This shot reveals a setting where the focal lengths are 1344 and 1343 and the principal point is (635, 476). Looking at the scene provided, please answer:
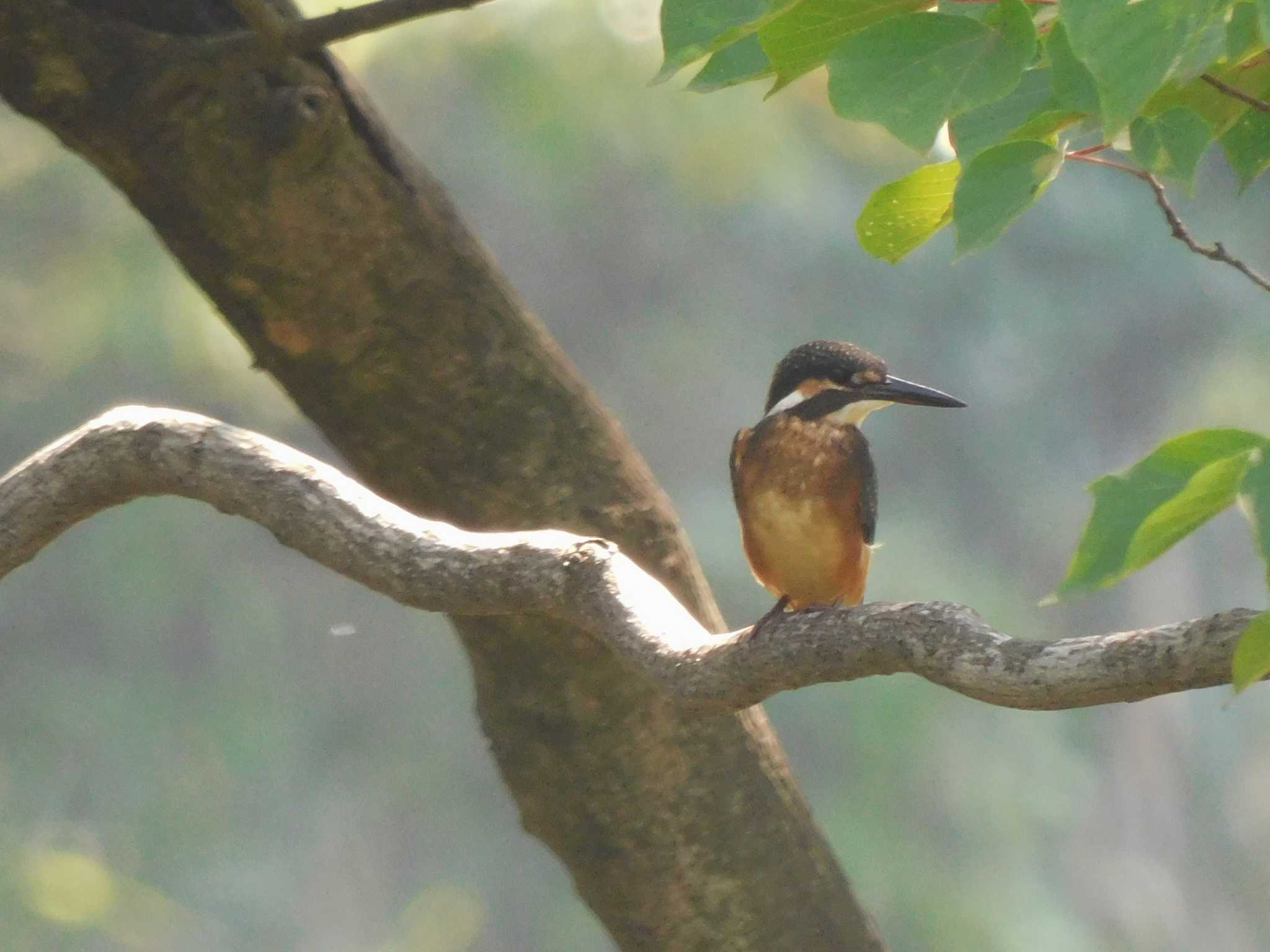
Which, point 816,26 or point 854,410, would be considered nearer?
point 816,26

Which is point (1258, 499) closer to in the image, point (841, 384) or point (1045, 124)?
point (1045, 124)

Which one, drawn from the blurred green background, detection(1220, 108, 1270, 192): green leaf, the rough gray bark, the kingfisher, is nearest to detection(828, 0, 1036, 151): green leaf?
detection(1220, 108, 1270, 192): green leaf

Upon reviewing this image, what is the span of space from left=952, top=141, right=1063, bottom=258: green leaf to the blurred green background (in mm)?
2946

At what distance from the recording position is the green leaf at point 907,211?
708 mm

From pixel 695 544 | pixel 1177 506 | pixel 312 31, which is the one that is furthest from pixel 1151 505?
pixel 695 544

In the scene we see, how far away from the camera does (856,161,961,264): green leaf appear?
71 cm

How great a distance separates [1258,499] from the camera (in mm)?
438

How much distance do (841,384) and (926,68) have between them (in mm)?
873

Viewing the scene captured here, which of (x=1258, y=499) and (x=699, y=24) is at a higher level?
(x=699, y=24)

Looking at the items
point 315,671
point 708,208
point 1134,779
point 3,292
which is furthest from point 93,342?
point 1134,779

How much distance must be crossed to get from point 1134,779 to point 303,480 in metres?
3.25

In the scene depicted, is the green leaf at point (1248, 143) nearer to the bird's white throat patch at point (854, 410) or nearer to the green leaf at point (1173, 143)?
the green leaf at point (1173, 143)

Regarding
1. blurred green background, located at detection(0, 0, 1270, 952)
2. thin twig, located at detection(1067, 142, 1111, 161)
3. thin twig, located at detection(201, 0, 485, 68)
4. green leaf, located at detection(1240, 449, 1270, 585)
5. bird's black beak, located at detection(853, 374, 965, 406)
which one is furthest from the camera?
blurred green background, located at detection(0, 0, 1270, 952)

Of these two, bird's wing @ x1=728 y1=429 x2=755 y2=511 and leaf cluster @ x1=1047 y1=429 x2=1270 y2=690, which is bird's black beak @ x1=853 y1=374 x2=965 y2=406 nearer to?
bird's wing @ x1=728 y1=429 x2=755 y2=511
